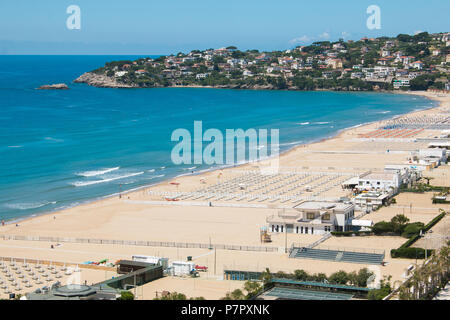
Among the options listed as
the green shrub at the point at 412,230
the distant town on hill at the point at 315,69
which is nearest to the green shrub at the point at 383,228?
the green shrub at the point at 412,230

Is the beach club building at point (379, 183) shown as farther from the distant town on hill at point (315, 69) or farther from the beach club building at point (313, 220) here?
the distant town on hill at point (315, 69)

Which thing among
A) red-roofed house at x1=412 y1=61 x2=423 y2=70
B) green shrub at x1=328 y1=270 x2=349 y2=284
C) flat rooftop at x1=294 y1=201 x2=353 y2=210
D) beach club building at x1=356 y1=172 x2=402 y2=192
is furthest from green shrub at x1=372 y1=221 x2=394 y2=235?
red-roofed house at x1=412 y1=61 x2=423 y2=70

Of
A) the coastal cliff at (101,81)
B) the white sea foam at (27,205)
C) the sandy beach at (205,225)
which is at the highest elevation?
the coastal cliff at (101,81)

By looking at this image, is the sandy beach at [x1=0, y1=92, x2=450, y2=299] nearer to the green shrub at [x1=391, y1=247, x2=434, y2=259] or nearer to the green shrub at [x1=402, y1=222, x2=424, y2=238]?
the green shrub at [x1=391, y1=247, x2=434, y2=259]

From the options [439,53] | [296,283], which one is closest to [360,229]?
[296,283]

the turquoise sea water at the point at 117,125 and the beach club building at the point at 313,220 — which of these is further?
the turquoise sea water at the point at 117,125

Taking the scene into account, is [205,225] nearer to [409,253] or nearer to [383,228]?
[383,228]

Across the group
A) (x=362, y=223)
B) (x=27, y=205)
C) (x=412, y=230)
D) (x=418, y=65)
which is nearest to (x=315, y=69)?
(x=418, y=65)
